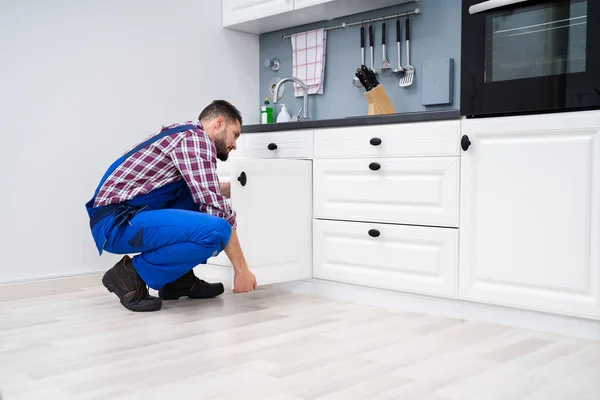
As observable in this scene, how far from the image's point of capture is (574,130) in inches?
84.4

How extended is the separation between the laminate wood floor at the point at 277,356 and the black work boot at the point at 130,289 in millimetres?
45

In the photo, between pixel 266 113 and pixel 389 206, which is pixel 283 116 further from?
pixel 389 206

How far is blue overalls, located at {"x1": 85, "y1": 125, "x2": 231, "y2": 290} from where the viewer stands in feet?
8.18

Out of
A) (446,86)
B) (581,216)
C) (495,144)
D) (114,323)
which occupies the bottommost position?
(114,323)

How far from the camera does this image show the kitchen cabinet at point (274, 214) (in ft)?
8.79

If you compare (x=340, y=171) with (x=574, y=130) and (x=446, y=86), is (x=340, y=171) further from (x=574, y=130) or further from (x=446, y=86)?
(x=574, y=130)

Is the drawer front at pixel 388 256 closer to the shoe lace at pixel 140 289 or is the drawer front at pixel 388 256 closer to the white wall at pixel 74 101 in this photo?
the shoe lace at pixel 140 289

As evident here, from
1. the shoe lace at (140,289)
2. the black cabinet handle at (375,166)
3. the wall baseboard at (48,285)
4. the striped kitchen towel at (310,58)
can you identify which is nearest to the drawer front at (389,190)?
the black cabinet handle at (375,166)

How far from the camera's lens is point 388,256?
2664 mm

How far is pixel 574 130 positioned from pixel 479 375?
945mm

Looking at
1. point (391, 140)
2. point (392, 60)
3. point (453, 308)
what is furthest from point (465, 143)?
point (392, 60)

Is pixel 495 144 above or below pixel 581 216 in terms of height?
above

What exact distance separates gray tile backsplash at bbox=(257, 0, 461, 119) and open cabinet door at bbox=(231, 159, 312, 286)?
760 millimetres

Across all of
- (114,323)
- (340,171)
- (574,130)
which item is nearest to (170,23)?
(340,171)
